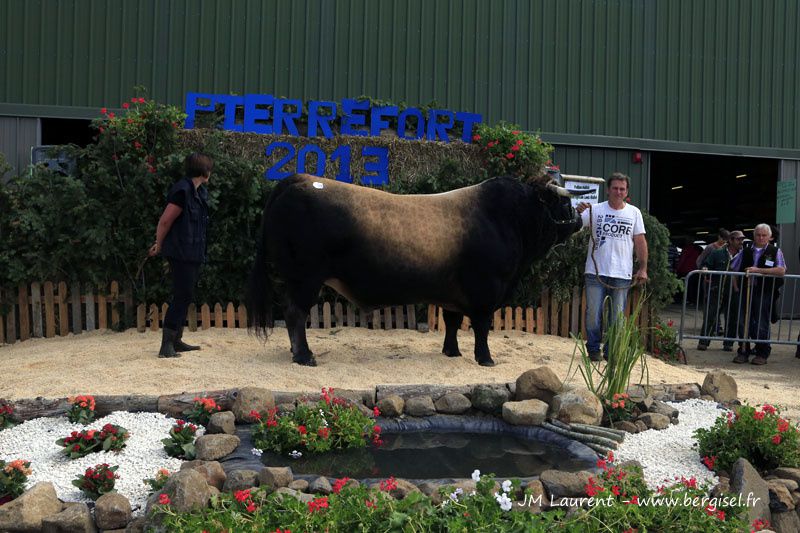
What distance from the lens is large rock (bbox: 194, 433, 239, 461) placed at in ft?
12.4

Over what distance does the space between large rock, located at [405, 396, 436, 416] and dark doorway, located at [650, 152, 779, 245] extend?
10029mm

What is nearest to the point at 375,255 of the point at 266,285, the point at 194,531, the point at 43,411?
the point at 266,285

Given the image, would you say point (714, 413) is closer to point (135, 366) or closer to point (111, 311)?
point (135, 366)

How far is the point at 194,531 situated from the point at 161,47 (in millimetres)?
8426

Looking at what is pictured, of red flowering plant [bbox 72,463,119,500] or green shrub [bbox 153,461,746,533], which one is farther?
red flowering plant [bbox 72,463,119,500]

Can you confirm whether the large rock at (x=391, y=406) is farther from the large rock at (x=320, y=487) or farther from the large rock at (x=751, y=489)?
the large rock at (x=751, y=489)

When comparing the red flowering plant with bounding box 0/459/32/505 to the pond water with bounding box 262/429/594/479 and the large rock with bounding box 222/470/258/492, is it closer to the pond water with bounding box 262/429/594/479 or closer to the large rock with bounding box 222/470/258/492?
the large rock with bounding box 222/470/258/492

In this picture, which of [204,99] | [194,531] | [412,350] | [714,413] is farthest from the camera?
[204,99]

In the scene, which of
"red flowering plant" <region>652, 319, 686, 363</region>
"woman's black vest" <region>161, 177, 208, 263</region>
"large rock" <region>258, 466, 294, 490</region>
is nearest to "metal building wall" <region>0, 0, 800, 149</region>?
"red flowering plant" <region>652, 319, 686, 363</region>

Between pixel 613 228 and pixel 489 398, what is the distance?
92.2 inches

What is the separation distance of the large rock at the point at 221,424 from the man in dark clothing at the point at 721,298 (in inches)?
245

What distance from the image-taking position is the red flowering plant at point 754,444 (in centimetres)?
384

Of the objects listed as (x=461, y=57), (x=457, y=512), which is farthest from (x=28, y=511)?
(x=461, y=57)

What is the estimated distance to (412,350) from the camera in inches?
254
